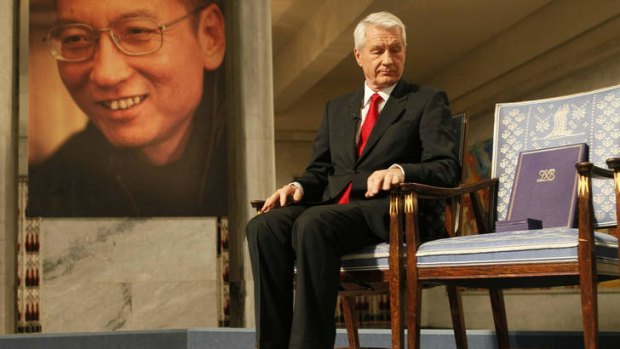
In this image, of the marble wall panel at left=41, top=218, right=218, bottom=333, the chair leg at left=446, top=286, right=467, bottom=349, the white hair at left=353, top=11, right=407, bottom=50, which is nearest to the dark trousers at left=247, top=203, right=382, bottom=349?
the chair leg at left=446, top=286, right=467, bottom=349

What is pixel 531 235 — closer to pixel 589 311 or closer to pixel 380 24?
pixel 589 311

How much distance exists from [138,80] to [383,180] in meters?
3.57

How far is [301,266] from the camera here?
3502mm

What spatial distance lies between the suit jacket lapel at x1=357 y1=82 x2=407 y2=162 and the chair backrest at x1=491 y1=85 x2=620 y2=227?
64cm

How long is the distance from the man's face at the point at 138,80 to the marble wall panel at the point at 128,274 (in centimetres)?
65

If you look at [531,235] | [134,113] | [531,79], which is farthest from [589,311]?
[531,79]

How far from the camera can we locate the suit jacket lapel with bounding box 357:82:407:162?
3.97m

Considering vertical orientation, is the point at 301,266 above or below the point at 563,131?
below

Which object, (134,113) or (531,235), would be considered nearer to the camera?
(531,235)

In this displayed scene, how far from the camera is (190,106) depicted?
22.5 feet

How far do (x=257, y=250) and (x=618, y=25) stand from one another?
7.52 meters

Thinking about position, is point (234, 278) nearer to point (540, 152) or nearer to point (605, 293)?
point (540, 152)

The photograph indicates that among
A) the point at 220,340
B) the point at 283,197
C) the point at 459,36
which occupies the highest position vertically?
the point at 459,36

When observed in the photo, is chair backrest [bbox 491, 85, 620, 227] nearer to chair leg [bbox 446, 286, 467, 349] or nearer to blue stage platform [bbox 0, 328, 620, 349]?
chair leg [bbox 446, 286, 467, 349]
